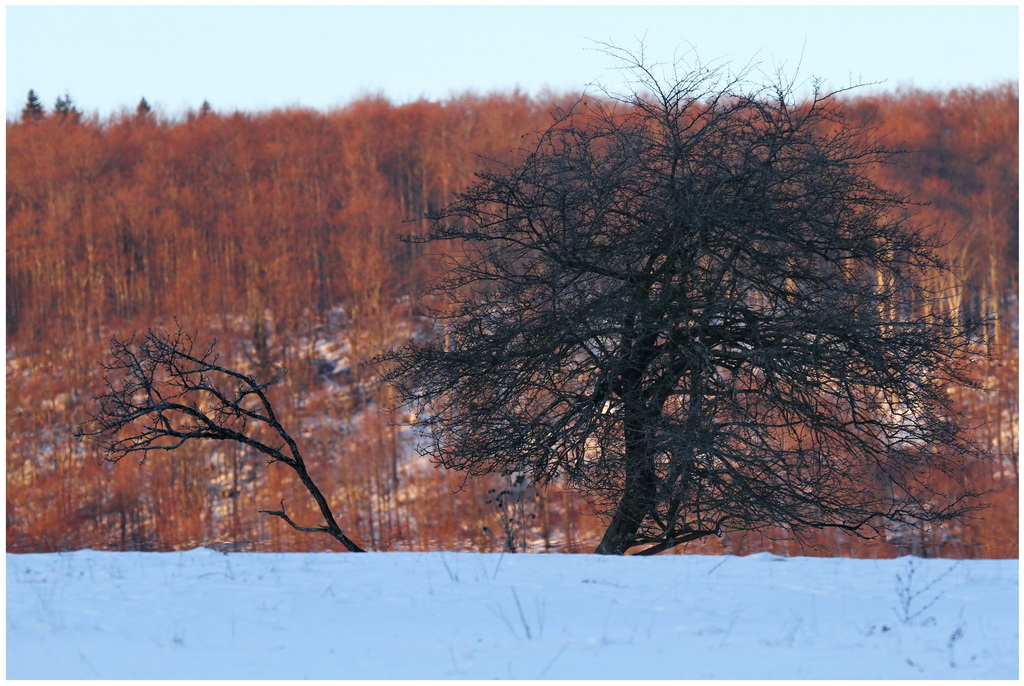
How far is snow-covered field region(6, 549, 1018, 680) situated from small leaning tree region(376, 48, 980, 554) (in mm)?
3410

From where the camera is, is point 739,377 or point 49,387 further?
point 49,387

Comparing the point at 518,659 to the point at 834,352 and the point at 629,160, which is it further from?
the point at 629,160

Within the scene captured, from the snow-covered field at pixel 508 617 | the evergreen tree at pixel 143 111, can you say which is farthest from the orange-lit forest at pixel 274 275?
the snow-covered field at pixel 508 617

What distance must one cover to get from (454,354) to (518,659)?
7.12 meters

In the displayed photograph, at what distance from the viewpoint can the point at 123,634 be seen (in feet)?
18.1

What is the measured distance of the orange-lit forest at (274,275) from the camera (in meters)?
40.5

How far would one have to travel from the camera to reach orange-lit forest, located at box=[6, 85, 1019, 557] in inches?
1596

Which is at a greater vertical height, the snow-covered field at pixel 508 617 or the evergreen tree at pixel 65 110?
the evergreen tree at pixel 65 110

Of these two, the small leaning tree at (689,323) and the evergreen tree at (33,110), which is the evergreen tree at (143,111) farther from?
the small leaning tree at (689,323)

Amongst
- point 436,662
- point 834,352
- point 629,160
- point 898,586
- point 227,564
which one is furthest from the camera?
point 629,160

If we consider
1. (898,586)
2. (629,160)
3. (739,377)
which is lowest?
(898,586)

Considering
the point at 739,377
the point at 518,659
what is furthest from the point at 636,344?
the point at 518,659

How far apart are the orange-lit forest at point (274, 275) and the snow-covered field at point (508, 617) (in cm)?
2546

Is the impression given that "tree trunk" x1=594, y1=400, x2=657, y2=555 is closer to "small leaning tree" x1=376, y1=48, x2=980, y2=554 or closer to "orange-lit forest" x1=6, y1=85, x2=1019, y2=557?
"small leaning tree" x1=376, y1=48, x2=980, y2=554
